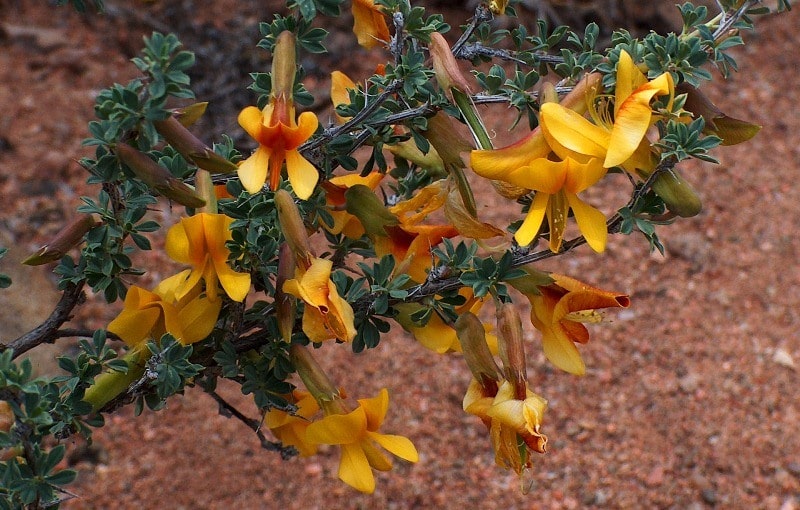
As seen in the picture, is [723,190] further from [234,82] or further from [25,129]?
[25,129]

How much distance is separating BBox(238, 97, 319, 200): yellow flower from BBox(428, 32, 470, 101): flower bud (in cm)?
14

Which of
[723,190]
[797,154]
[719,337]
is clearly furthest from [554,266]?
[797,154]

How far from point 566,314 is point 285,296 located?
330 mm

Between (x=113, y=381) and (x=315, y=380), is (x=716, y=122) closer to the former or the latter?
(x=315, y=380)

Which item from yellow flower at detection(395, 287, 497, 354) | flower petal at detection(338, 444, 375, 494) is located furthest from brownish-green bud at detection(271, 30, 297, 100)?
flower petal at detection(338, 444, 375, 494)

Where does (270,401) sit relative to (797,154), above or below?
above

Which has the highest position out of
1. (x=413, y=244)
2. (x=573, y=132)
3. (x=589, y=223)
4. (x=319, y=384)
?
(x=573, y=132)

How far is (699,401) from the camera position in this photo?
6.33ft

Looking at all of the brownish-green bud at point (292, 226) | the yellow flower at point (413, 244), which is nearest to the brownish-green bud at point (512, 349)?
the yellow flower at point (413, 244)

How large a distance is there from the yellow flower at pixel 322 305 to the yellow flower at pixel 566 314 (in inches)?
10.4

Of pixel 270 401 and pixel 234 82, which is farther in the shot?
pixel 234 82

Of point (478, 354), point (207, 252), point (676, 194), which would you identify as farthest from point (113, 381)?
point (676, 194)

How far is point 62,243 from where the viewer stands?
41.3 inches

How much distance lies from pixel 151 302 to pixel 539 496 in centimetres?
98
